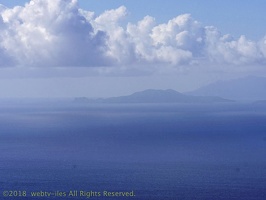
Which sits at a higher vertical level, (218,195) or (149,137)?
(149,137)

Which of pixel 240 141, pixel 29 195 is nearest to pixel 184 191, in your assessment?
pixel 29 195

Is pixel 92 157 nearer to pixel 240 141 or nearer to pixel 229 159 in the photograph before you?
pixel 229 159

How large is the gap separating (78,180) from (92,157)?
18848 mm

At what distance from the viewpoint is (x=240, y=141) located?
320 ft

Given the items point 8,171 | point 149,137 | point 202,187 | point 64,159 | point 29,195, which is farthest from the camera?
point 149,137

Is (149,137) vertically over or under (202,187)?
over

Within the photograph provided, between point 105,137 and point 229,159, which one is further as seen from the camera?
point 105,137

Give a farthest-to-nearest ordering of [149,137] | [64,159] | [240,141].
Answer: [149,137] → [240,141] → [64,159]

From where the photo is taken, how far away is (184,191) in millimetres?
49250

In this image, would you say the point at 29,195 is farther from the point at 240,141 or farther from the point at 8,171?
the point at 240,141

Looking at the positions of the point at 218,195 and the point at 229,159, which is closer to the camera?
the point at 218,195

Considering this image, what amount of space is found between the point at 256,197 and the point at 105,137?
62.3 m

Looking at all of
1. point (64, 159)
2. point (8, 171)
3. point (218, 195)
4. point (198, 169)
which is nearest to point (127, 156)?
point (64, 159)

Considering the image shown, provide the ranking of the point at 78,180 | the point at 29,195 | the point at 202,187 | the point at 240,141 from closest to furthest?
the point at 29,195 → the point at 202,187 → the point at 78,180 → the point at 240,141
